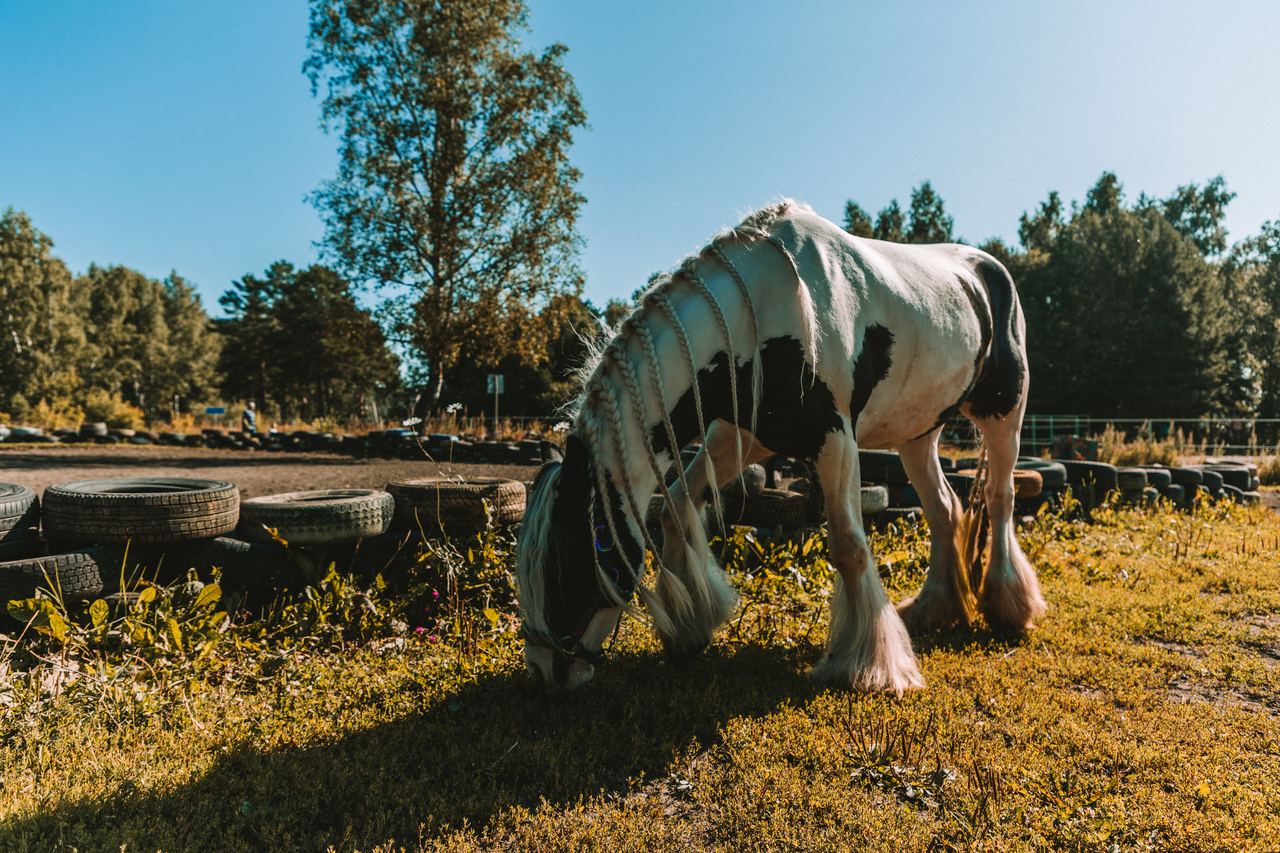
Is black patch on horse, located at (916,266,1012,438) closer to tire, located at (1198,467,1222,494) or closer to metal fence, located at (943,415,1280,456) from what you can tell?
tire, located at (1198,467,1222,494)

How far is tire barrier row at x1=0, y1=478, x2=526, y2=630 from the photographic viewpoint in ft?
8.89

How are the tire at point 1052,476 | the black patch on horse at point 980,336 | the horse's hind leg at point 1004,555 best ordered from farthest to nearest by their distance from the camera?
the tire at point 1052,476
the horse's hind leg at point 1004,555
the black patch on horse at point 980,336

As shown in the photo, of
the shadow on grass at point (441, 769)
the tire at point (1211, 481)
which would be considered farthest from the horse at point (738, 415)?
the tire at point (1211, 481)

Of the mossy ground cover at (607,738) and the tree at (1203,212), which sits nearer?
the mossy ground cover at (607,738)

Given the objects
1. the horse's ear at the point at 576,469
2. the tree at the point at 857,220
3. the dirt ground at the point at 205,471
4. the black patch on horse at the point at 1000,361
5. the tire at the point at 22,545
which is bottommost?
the dirt ground at the point at 205,471

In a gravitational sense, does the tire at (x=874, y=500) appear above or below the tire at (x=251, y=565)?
above

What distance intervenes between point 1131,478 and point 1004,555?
5.04 m

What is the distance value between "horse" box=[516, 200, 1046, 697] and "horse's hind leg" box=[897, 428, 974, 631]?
422mm

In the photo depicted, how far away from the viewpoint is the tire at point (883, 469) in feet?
18.7

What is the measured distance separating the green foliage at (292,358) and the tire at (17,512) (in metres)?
39.8

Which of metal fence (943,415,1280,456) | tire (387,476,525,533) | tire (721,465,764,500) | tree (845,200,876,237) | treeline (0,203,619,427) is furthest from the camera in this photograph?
tree (845,200,876,237)

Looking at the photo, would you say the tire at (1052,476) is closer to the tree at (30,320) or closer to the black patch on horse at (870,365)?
the black patch on horse at (870,365)

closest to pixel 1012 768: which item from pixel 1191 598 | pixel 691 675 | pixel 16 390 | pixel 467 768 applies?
pixel 691 675

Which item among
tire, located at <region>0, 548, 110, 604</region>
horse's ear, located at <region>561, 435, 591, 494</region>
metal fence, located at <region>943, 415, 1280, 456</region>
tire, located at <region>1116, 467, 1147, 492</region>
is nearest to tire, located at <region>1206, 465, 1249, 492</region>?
tire, located at <region>1116, 467, 1147, 492</region>
